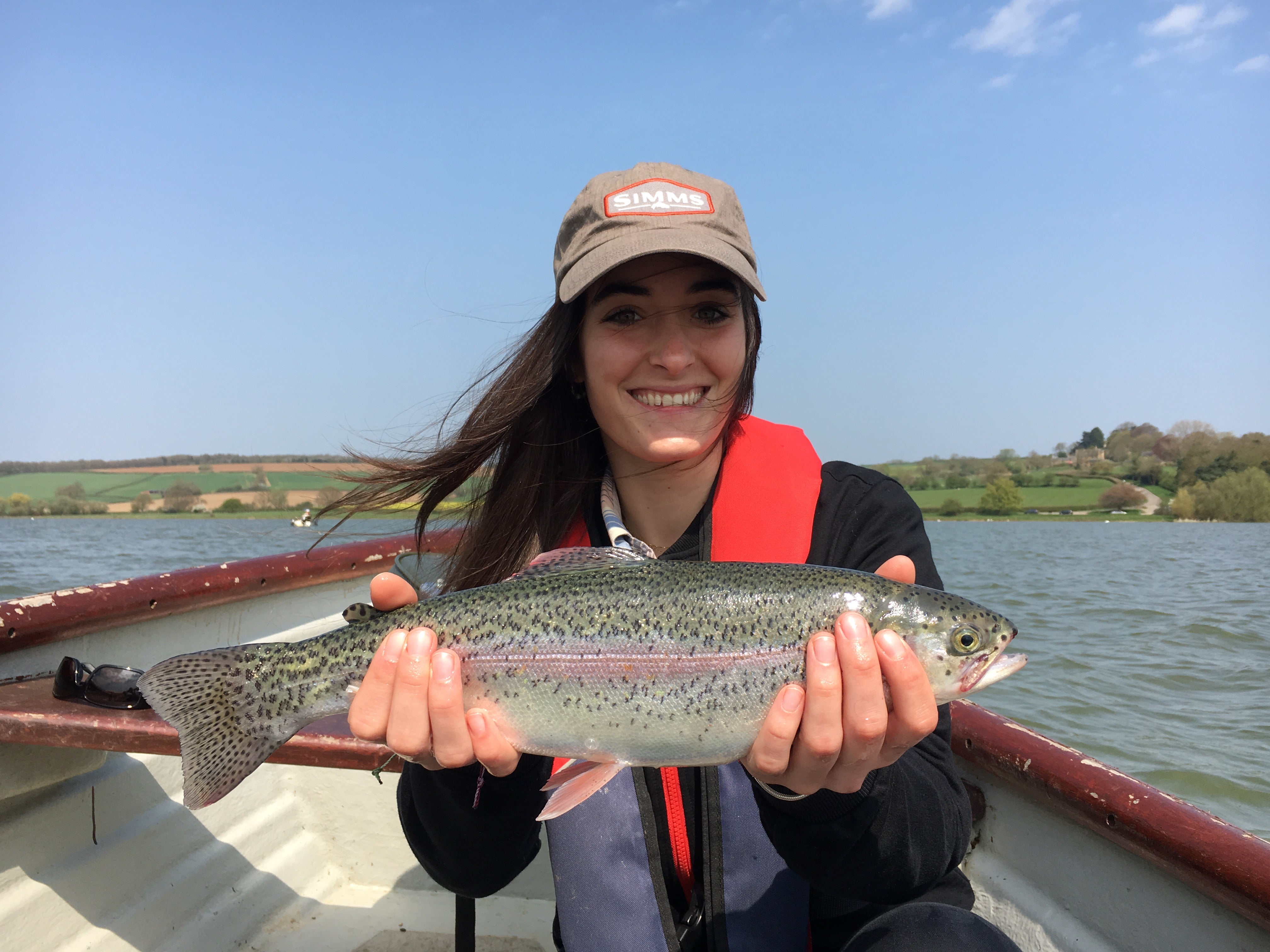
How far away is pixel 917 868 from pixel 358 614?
6.88ft

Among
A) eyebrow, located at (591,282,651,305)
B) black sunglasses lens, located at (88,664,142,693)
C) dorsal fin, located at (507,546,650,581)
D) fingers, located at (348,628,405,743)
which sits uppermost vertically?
eyebrow, located at (591,282,651,305)

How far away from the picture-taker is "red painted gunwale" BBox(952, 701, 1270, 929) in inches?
95.6

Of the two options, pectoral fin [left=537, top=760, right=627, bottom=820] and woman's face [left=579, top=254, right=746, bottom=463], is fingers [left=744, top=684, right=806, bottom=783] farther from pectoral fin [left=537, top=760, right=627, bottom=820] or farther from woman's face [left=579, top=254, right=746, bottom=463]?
woman's face [left=579, top=254, right=746, bottom=463]

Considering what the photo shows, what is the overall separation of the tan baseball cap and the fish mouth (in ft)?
5.51

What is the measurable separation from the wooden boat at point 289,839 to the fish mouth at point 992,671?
85 cm

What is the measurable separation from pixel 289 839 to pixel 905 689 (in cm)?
492

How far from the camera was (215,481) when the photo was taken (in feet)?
175

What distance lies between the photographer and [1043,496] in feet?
217

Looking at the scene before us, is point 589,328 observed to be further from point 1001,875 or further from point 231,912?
point 231,912

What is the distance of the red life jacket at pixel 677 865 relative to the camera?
2914mm

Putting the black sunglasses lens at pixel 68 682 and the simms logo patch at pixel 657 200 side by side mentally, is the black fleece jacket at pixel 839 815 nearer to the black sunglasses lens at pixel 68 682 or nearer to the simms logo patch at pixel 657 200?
the simms logo patch at pixel 657 200

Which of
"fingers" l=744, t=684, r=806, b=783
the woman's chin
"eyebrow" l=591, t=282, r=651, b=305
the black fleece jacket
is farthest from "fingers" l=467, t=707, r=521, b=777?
"eyebrow" l=591, t=282, r=651, b=305

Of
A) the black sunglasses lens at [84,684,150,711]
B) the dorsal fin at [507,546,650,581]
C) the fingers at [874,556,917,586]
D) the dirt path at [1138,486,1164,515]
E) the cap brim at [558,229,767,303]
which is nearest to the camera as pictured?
the fingers at [874,556,917,586]

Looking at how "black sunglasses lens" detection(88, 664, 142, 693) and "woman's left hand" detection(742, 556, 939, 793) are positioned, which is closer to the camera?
"woman's left hand" detection(742, 556, 939, 793)
